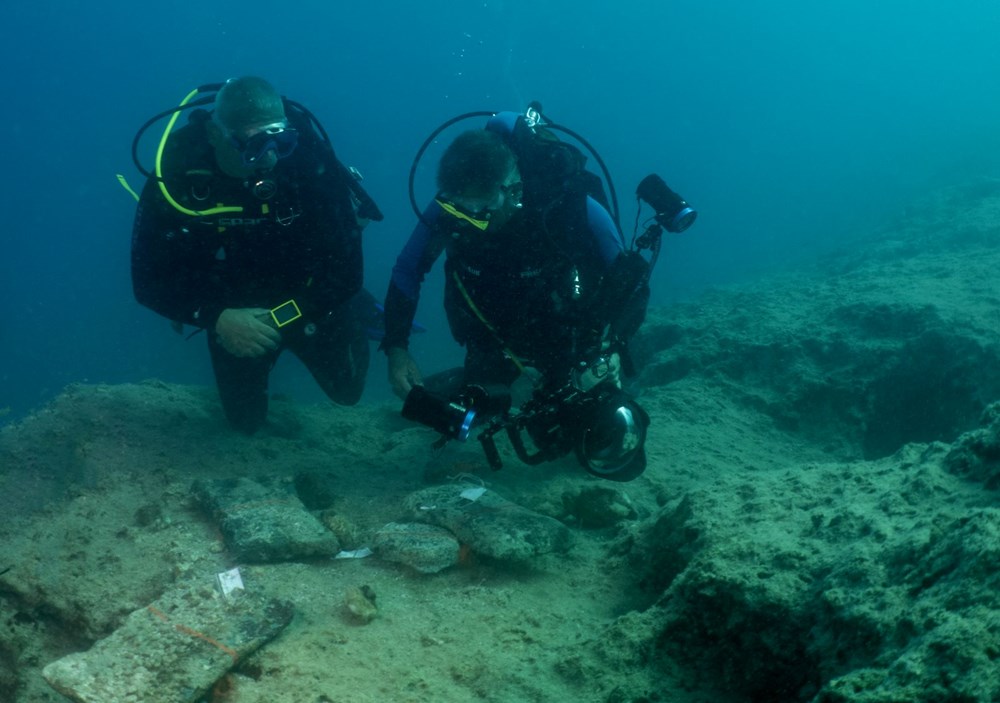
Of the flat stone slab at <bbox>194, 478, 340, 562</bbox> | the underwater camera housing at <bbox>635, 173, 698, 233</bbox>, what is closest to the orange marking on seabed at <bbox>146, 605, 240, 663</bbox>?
the flat stone slab at <bbox>194, 478, 340, 562</bbox>

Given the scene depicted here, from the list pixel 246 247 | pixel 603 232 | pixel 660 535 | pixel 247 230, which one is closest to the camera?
pixel 660 535

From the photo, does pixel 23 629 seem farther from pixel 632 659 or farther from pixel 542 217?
pixel 542 217

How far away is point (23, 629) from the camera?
3.25 m

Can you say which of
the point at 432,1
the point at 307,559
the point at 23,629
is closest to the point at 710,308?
the point at 307,559

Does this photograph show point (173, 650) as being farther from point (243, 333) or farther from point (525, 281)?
point (525, 281)

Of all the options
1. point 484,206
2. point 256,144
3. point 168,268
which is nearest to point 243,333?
point 168,268

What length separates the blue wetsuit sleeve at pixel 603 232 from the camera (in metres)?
4.34

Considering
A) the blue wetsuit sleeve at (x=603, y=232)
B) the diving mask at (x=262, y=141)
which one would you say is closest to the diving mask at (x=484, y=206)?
the blue wetsuit sleeve at (x=603, y=232)

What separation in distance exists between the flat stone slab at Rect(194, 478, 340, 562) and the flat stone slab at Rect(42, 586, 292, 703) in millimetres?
491

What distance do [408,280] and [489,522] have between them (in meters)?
2.18

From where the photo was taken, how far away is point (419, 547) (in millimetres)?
3221

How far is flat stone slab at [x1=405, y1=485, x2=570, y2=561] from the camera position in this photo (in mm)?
3162

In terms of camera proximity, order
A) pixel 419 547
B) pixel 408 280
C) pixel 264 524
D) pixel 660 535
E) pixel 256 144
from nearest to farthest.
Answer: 1. pixel 660 535
2. pixel 419 547
3. pixel 264 524
4. pixel 256 144
5. pixel 408 280

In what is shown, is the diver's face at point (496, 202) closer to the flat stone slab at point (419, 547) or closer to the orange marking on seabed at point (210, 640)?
the flat stone slab at point (419, 547)
